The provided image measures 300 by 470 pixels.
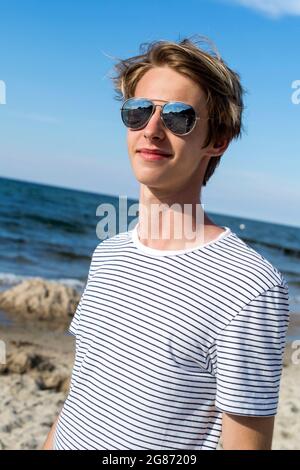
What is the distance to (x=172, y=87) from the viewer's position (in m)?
1.95

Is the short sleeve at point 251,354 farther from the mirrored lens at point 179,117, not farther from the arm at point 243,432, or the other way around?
the mirrored lens at point 179,117

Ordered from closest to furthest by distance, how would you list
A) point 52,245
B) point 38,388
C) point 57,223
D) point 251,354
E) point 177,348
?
1. point 251,354
2. point 177,348
3. point 38,388
4. point 52,245
5. point 57,223

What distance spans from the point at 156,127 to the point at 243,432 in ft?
3.18

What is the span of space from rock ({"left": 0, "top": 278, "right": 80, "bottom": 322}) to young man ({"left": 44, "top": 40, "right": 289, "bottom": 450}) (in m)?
8.29

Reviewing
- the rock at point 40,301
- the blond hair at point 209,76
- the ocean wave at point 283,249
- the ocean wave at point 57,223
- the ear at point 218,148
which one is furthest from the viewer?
the ocean wave at point 283,249

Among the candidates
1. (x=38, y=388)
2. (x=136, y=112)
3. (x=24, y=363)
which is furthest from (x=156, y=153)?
(x=24, y=363)

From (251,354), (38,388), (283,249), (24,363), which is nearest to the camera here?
(251,354)

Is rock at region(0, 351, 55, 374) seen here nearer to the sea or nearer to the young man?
the sea

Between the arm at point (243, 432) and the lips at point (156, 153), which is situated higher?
the lips at point (156, 153)

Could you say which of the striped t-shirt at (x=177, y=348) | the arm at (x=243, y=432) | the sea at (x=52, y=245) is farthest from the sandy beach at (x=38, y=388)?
the arm at (x=243, y=432)

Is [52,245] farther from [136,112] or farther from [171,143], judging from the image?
[171,143]

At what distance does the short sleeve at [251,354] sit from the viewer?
5.37 ft

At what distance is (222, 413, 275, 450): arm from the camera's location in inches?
66.4

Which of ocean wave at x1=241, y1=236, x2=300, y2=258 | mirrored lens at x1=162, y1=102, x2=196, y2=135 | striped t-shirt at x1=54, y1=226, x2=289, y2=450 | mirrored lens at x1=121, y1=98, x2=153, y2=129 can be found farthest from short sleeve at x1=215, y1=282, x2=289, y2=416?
ocean wave at x1=241, y1=236, x2=300, y2=258
